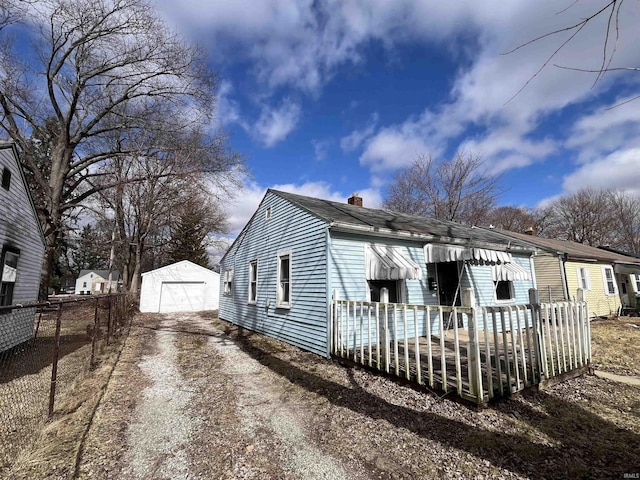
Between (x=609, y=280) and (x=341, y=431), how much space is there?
20544 mm

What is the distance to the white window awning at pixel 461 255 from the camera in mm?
7984

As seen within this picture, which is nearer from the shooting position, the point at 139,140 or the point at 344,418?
the point at 344,418

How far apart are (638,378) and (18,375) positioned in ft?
38.1

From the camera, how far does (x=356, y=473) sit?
2.96m

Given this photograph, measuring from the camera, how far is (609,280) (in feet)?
56.3

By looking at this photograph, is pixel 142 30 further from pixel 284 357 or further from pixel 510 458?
pixel 510 458

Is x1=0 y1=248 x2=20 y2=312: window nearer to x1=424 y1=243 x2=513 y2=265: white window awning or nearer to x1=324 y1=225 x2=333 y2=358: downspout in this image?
x1=324 y1=225 x2=333 y2=358: downspout

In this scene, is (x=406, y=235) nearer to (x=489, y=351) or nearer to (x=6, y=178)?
(x=489, y=351)

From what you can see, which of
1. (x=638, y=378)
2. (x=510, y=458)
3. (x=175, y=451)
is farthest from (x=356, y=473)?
(x=638, y=378)

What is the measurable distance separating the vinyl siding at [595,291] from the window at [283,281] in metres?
13.6

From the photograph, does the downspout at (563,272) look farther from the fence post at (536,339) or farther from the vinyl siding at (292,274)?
the vinyl siding at (292,274)

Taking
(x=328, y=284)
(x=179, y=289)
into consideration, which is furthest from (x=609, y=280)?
(x=179, y=289)

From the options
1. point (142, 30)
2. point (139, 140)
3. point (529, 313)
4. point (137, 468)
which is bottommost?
point (137, 468)

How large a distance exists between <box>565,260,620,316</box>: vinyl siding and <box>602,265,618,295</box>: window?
22 cm
